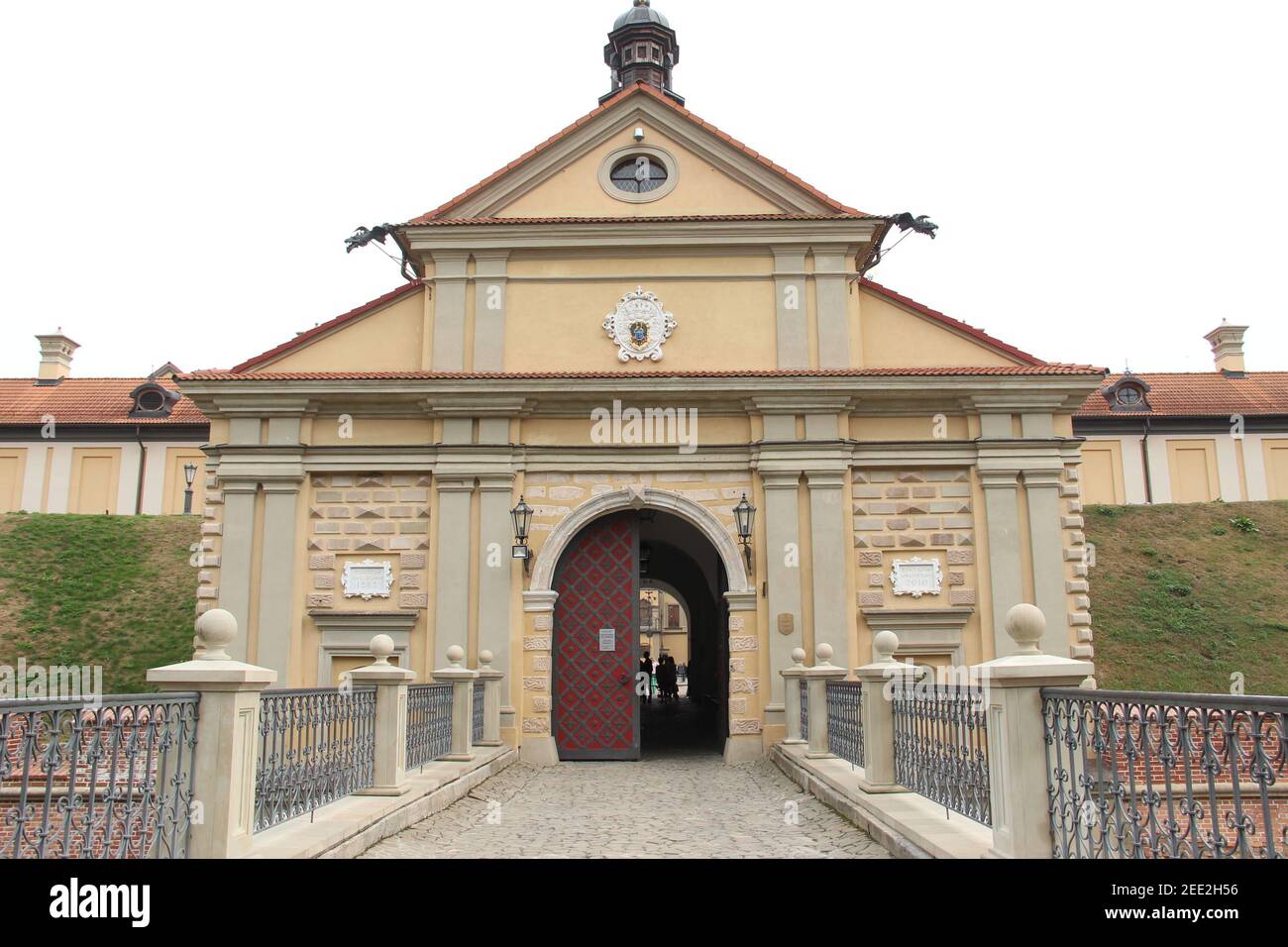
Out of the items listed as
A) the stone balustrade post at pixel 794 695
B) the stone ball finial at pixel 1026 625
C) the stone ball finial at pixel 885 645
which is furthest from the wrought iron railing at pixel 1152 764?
the stone balustrade post at pixel 794 695

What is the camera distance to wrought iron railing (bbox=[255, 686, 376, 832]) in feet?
23.2

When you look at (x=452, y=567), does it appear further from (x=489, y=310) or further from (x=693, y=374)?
(x=693, y=374)

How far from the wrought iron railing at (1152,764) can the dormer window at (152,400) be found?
38.1 m

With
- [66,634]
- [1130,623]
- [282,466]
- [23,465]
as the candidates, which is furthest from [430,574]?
[23,465]

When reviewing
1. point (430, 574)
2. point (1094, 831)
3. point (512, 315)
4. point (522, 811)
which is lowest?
point (522, 811)

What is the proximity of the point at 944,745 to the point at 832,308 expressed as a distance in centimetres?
925

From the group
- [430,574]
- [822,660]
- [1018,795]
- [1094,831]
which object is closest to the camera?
[1094,831]

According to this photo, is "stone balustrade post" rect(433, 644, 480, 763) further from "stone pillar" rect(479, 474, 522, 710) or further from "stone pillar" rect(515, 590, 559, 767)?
"stone pillar" rect(515, 590, 559, 767)

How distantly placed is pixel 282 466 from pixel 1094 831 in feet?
41.8

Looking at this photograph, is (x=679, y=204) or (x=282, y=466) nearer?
(x=282, y=466)

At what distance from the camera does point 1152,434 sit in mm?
37906

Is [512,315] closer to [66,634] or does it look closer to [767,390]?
[767,390]

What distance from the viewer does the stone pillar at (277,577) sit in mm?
14773

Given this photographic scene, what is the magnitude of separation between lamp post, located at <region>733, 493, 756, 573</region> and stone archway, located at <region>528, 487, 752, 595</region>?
0.12 metres
